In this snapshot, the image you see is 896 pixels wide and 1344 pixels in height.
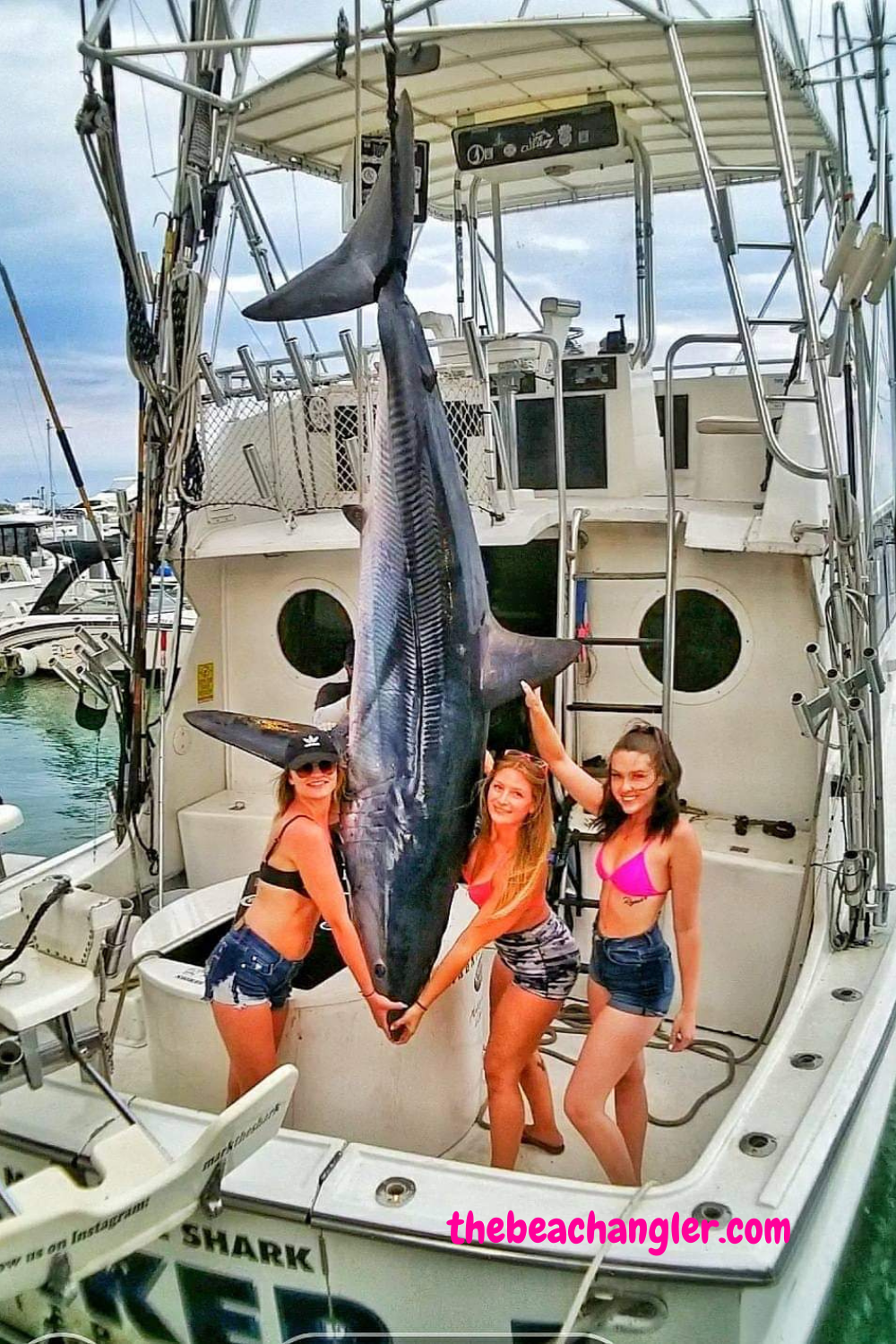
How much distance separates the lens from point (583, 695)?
468cm

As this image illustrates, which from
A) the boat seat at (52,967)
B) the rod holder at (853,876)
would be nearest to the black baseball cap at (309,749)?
the boat seat at (52,967)

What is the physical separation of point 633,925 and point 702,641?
6.82 feet

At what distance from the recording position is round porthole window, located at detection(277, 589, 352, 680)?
478 centimetres

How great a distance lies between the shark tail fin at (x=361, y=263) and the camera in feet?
6.64

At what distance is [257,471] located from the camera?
4.67m

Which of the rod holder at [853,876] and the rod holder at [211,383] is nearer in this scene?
the rod holder at [853,876]

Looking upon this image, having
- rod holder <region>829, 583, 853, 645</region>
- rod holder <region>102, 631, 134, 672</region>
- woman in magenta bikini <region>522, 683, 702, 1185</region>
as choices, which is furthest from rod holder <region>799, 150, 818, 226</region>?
rod holder <region>102, 631, 134, 672</region>

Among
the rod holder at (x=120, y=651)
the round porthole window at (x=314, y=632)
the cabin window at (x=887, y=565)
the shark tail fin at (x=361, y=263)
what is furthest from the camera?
the cabin window at (x=887, y=565)

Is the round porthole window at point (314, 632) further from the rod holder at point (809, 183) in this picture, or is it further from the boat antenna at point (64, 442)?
the rod holder at point (809, 183)

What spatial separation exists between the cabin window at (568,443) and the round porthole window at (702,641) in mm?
934

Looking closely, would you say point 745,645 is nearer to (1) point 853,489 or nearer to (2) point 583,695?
(2) point 583,695

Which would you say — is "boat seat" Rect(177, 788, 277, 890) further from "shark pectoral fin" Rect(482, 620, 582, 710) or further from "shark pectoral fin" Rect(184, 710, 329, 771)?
"shark pectoral fin" Rect(482, 620, 582, 710)

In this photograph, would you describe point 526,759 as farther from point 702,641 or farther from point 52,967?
point 702,641

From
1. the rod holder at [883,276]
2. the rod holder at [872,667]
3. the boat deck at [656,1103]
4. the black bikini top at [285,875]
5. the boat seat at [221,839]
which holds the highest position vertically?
the rod holder at [883,276]
